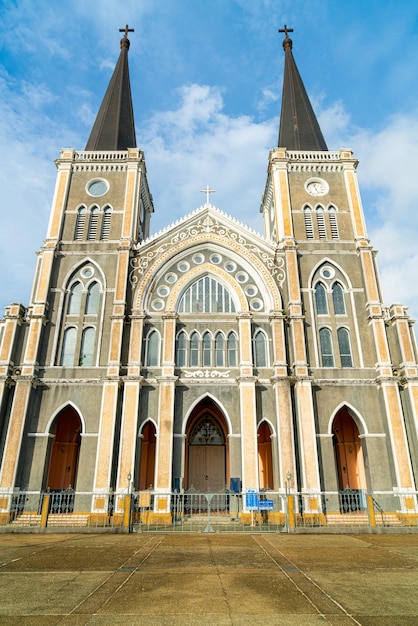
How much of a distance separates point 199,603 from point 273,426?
1598cm

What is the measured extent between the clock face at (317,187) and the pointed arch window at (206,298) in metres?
8.98

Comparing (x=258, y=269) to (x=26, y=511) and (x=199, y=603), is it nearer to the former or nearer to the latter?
(x=26, y=511)

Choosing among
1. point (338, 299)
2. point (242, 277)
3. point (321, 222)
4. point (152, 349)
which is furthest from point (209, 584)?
point (321, 222)

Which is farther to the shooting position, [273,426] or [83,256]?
[83,256]

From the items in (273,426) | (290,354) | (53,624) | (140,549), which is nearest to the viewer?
(53,624)

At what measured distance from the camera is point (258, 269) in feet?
82.5

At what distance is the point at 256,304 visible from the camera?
2462cm

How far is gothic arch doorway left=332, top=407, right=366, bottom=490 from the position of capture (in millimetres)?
24703

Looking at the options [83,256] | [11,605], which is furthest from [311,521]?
[83,256]

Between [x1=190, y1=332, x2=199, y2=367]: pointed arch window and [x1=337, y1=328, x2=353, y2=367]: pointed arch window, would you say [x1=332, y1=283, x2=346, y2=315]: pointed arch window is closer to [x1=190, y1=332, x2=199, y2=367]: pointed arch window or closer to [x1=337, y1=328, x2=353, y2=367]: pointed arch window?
[x1=337, y1=328, x2=353, y2=367]: pointed arch window

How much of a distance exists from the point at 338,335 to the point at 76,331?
48.1 feet

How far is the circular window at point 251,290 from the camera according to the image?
2491cm

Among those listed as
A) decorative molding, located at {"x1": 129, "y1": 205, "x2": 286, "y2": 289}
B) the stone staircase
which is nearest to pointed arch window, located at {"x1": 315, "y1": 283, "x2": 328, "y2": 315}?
decorative molding, located at {"x1": 129, "y1": 205, "x2": 286, "y2": 289}

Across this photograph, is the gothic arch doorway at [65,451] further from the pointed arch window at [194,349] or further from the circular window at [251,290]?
the circular window at [251,290]
